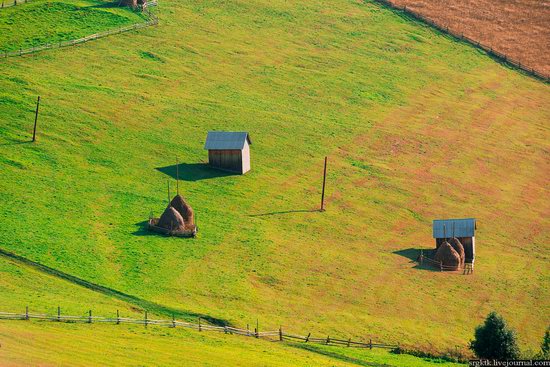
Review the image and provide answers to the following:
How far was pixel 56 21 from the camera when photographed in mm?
119250

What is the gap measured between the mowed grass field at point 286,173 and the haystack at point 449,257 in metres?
1.60

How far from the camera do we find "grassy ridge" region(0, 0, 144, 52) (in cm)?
11494

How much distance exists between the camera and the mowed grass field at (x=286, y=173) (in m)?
73.4

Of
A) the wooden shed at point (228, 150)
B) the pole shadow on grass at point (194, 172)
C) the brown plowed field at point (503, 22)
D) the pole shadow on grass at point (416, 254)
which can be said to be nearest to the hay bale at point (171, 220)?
the pole shadow on grass at point (194, 172)

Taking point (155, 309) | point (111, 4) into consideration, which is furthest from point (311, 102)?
point (155, 309)

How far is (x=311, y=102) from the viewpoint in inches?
4446

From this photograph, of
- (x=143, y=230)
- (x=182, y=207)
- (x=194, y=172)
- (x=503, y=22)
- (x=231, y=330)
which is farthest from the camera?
(x=503, y=22)

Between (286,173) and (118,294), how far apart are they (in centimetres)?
2884

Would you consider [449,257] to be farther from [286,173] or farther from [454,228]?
[286,173]

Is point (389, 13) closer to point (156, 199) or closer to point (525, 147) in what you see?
point (525, 147)

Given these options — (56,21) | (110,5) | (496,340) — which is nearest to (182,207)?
(496,340)

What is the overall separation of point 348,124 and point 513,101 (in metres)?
21.5

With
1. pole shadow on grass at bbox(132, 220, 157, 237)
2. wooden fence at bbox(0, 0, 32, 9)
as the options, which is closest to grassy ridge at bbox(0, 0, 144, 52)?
wooden fence at bbox(0, 0, 32, 9)

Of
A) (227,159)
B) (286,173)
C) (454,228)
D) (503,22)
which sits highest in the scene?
(503,22)
